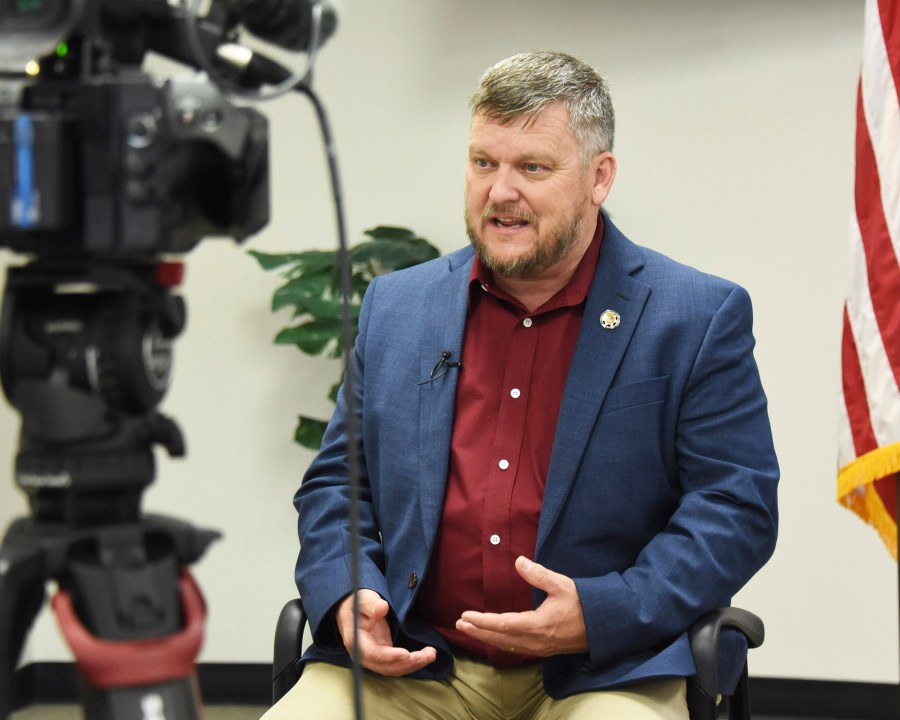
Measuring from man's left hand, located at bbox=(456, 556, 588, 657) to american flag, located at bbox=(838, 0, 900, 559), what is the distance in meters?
1.06

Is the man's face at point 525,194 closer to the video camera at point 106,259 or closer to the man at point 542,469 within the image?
the man at point 542,469

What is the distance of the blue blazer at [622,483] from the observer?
1942mm

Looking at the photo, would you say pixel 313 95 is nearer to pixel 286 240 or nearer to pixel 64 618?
pixel 64 618

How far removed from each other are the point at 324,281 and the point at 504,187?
4.57 ft

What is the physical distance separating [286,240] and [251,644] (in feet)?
4.44

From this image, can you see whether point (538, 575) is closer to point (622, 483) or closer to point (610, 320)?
point (622, 483)

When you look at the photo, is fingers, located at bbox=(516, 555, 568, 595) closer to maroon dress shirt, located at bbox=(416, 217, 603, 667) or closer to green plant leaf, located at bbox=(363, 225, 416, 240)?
maroon dress shirt, located at bbox=(416, 217, 603, 667)

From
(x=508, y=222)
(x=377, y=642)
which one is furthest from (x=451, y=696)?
(x=508, y=222)

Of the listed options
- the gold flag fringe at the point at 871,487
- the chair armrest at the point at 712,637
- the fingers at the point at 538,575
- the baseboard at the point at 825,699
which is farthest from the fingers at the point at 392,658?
the baseboard at the point at 825,699

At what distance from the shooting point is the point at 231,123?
1097mm

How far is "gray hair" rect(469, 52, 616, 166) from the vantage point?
2111 mm

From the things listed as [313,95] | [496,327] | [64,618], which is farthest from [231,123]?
[496,327]

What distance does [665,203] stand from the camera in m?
3.72

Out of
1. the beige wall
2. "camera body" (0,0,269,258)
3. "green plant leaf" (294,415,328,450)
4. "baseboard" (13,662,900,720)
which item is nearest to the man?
"camera body" (0,0,269,258)
